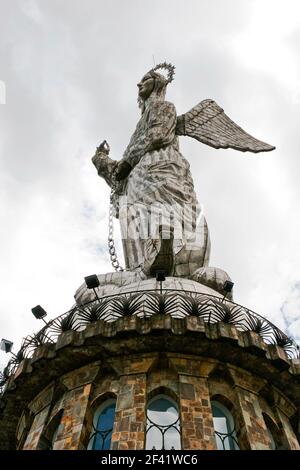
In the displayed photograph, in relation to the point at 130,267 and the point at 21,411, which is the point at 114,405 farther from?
the point at 130,267

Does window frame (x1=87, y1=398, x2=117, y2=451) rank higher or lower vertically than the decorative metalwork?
lower

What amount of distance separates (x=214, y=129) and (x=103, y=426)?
1976cm

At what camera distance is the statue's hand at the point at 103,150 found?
3044cm

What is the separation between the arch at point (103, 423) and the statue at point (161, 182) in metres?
5.82

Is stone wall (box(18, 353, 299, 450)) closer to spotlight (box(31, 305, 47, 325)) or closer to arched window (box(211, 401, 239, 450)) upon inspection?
arched window (box(211, 401, 239, 450))

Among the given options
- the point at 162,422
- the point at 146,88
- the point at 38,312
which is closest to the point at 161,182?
the point at 38,312

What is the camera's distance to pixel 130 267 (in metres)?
22.7

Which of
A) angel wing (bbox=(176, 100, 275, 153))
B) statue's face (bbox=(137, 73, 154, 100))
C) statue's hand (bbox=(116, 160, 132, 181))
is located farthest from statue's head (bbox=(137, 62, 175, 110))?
statue's hand (bbox=(116, 160, 132, 181))

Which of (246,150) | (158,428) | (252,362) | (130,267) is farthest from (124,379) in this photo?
(246,150)

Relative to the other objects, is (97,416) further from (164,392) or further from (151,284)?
(151,284)

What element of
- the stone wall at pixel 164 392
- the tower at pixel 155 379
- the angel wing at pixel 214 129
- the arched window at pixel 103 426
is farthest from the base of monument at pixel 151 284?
the angel wing at pixel 214 129

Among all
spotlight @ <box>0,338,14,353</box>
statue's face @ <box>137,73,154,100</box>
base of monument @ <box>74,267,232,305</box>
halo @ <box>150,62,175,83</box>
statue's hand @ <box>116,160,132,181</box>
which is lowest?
spotlight @ <box>0,338,14,353</box>

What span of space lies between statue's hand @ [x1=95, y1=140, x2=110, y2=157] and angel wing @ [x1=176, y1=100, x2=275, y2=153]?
164 inches

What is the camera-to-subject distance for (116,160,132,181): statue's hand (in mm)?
28062
